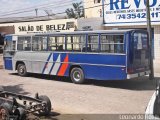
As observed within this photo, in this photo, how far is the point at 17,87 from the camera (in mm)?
16438

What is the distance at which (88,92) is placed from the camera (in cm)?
1477

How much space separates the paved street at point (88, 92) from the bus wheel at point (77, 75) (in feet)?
1.01

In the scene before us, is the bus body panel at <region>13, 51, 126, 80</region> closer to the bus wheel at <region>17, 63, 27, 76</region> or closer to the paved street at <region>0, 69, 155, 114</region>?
the bus wheel at <region>17, 63, 27, 76</region>

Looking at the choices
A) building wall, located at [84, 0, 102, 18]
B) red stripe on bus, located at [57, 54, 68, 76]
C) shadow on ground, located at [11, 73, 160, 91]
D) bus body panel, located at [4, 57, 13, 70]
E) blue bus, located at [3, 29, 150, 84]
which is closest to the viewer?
blue bus, located at [3, 29, 150, 84]

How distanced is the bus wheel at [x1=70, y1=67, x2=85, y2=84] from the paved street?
0.31m

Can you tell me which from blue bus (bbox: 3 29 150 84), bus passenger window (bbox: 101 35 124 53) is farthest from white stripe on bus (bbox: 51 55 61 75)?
bus passenger window (bbox: 101 35 124 53)

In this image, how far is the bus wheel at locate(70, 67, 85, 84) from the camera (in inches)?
664

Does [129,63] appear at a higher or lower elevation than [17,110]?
higher

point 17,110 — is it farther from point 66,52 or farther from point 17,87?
point 66,52

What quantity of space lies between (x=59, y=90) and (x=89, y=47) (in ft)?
8.31

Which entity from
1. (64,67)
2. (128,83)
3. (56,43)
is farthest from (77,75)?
(128,83)

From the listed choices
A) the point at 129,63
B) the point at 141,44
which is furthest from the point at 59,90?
the point at 141,44

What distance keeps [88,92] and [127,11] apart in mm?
12764

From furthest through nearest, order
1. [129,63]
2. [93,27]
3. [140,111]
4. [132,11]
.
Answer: [93,27], [132,11], [129,63], [140,111]
